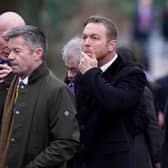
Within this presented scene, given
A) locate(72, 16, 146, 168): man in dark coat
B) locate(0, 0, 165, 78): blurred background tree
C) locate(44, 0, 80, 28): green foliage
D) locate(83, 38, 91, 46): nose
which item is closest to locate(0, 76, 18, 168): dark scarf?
locate(72, 16, 146, 168): man in dark coat

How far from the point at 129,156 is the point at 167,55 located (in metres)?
26.0

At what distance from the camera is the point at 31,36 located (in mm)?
7594

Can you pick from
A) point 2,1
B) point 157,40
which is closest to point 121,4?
point 157,40

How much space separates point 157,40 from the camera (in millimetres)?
36844

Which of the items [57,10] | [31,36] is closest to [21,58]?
[31,36]

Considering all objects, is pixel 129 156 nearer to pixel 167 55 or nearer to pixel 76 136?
pixel 76 136

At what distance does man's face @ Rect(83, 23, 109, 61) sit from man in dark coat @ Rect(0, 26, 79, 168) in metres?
0.37

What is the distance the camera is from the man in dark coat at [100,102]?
7.71 m

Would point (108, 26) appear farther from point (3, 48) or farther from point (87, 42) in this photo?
point (3, 48)

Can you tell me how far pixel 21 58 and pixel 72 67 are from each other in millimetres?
Answer: 795

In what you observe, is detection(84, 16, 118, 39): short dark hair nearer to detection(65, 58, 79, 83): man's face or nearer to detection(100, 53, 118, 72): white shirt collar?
detection(100, 53, 118, 72): white shirt collar

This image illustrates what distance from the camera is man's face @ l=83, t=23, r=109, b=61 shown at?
7746 mm

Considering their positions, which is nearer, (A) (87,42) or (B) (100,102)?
(B) (100,102)

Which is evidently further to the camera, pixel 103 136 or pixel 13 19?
pixel 13 19
